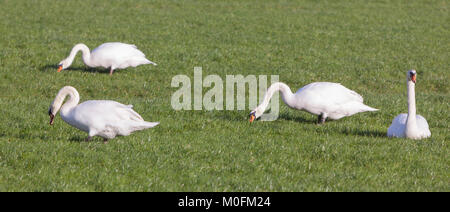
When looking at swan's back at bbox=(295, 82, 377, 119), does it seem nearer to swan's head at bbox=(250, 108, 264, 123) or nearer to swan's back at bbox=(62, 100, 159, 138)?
swan's head at bbox=(250, 108, 264, 123)

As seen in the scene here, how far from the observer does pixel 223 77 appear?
22906mm

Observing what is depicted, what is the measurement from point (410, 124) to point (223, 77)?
36.0 ft

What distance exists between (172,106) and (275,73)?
8761mm

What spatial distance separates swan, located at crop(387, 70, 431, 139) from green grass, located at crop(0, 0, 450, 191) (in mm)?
322

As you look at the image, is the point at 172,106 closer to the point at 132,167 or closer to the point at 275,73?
the point at 132,167

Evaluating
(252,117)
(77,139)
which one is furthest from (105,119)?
(252,117)

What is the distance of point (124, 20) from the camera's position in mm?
33812

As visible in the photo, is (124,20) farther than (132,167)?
Yes

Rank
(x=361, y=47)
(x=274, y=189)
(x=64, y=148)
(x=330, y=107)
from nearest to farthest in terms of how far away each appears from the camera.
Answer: (x=274, y=189) < (x=64, y=148) < (x=330, y=107) < (x=361, y=47)

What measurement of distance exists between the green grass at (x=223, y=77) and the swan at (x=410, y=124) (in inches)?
12.7

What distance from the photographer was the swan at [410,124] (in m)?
12.8

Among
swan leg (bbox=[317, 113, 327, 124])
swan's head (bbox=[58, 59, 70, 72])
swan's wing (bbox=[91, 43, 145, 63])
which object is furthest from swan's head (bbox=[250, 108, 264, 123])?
swan's head (bbox=[58, 59, 70, 72])

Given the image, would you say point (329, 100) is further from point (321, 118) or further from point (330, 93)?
point (321, 118)

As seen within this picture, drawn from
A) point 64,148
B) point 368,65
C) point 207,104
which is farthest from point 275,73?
point 64,148
